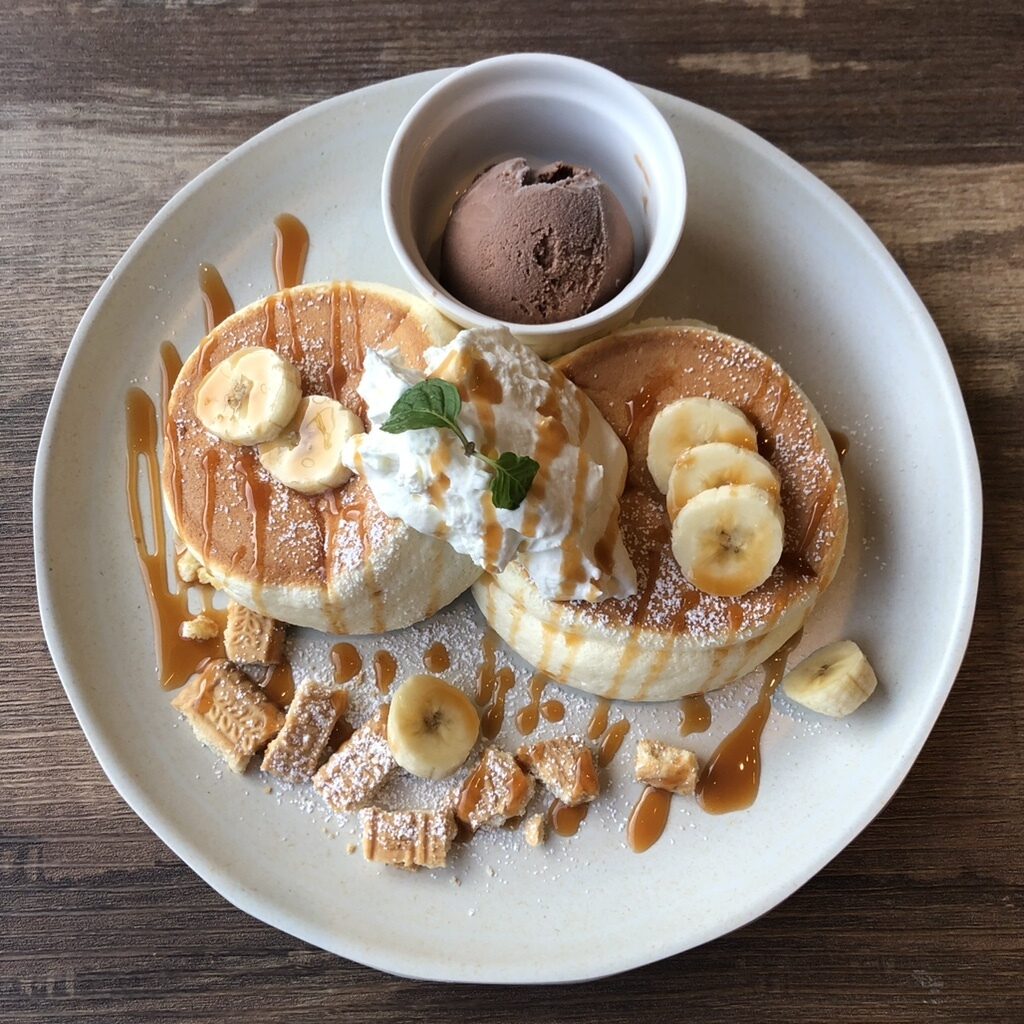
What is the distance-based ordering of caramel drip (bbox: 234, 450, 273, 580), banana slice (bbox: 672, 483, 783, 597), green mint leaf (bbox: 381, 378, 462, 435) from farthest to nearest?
1. caramel drip (bbox: 234, 450, 273, 580)
2. banana slice (bbox: 672, 483, 783, 597)
3. green mint leaf (bbox: 381, 378, 462, 435)

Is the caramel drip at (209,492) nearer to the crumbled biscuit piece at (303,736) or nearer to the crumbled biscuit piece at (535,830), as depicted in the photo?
the crumbled biscuit piece at (303,736)

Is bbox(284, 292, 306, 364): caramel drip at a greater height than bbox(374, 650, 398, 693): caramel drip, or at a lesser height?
greater

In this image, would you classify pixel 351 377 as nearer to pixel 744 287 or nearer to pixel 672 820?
pixel 744 287

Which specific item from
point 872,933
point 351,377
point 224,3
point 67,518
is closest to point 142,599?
point 67,518

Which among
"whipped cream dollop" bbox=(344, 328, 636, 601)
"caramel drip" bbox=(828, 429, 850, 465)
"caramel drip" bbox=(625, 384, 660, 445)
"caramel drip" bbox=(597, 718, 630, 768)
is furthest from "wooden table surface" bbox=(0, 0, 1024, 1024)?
"whipped cream dollop" bbox=(344, 328, 636, 601)

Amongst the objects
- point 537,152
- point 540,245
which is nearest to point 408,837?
point 540,245

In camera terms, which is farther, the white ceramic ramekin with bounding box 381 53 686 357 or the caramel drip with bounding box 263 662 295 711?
the caramel drip with bounding box 263 662 295 711

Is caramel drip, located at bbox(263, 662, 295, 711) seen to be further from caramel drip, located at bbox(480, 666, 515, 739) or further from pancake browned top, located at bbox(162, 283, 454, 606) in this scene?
caramel drip, located at bbox(480, 666, 515, 739)
